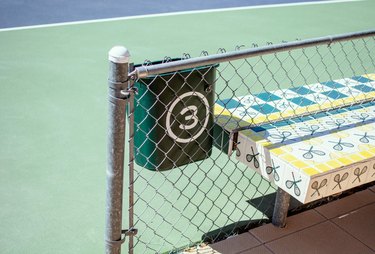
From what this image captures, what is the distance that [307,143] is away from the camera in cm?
280

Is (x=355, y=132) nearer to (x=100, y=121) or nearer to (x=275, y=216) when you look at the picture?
(x=275, y=216)

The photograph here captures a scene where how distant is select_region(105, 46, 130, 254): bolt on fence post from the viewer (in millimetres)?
1855

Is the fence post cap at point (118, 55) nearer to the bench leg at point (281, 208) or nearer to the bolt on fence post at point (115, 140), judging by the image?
the bolt on fence post at point (115, 140)

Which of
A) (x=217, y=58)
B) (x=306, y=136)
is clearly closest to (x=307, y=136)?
(x=306, y=136)

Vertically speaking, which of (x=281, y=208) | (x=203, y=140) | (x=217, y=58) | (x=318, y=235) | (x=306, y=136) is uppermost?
(x=217, y=58)

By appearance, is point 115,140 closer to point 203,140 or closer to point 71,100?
point 203,140

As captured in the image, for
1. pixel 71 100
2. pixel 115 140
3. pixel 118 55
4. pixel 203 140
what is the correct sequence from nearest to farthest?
pixel 118 55
pixel 115 140
pixel 203 140
pixel 71 100

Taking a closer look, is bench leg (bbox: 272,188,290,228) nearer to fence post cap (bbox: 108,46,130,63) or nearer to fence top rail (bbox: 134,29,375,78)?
fence top rail (bbox: 134,29,375,78)

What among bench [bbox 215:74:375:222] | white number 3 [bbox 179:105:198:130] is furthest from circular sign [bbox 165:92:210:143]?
bench [bbox 215:74:375:222]

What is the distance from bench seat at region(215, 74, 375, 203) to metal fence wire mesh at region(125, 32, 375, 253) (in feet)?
0.04

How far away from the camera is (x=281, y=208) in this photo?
3.09 m

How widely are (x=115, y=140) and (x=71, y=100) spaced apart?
10.3 ft

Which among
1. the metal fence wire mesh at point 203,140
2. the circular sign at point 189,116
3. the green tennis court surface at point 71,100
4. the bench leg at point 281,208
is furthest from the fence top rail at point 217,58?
the green tennis court surface at point 71,100

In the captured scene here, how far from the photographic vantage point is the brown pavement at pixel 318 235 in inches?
117
